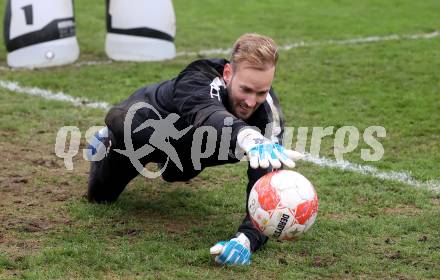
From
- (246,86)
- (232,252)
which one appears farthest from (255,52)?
(232,252)

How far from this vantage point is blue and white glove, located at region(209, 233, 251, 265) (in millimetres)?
4551

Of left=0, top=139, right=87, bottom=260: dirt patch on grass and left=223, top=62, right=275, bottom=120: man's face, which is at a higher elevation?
left=223, top=62, right=275, bottom=120: man's face

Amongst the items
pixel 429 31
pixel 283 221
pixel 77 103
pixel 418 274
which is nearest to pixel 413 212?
pixel 418 274

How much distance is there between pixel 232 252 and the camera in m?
4.56

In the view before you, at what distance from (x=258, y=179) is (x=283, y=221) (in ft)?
1.48

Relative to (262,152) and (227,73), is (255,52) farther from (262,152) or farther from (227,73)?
(262,152)

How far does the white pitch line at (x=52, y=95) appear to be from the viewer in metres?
8.47

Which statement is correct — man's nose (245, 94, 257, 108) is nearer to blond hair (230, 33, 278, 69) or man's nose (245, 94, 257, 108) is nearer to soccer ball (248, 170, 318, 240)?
→ blond hair (230, 33, 278, 69)

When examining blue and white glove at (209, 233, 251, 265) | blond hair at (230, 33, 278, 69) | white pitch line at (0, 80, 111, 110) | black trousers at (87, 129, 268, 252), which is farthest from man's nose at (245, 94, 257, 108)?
white pitch line at (0, 80, 111, 110)

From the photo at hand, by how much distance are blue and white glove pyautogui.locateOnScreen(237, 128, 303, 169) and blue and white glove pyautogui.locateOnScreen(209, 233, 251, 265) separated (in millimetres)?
553

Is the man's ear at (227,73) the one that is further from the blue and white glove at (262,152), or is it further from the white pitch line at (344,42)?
the white pitch line at (344,42)

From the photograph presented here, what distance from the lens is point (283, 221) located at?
4.41 metres

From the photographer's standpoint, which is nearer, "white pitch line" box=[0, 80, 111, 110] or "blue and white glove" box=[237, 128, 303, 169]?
"blue and white glove" box=[237, 128, 303, 169]

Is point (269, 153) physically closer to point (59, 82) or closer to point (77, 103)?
point (77, 103)
